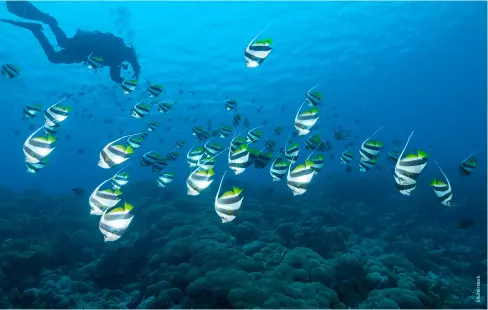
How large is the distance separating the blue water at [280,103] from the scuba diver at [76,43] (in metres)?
5.69

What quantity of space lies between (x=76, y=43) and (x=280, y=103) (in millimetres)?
32315

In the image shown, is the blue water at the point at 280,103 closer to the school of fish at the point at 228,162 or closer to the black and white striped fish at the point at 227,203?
the school of fish at the point at 228,162

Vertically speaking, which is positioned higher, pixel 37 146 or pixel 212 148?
pixel 37 146

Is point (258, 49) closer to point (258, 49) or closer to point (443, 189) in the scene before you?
point (258, 49)

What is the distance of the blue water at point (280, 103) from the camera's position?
8.91 metres

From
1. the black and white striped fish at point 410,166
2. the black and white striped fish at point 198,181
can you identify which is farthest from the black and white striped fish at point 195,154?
the black and white striped fish at point 410,166

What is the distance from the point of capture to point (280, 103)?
43.8 m

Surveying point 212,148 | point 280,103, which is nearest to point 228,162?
point 212,148

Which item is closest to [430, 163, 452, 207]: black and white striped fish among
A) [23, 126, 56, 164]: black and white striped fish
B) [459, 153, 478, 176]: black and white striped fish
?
[459, 153, 478, 176]: black and white striped fish

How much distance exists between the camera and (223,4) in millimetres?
24469

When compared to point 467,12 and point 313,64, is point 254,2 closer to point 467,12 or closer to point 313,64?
point 313,64

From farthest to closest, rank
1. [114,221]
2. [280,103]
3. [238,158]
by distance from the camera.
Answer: [280,103] < [238,158] < [114,221]

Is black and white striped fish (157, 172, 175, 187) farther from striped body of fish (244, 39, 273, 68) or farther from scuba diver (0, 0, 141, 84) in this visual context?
Answer: scuba diver (0, 0, 141, 84)

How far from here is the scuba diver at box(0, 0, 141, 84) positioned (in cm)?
1344
